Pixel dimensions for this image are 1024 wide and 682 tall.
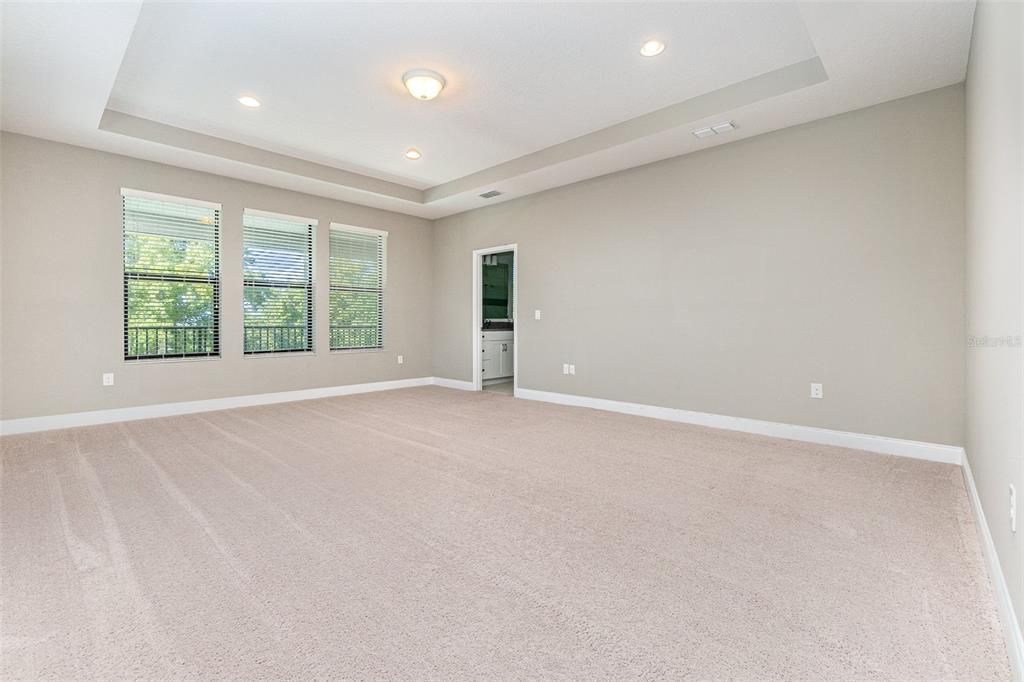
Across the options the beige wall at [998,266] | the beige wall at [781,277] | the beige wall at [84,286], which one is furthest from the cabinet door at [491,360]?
the beige wall at [998,266]

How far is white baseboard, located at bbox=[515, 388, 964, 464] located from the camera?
334 cm

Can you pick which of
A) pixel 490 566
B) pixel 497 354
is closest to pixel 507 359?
pixel 497 354

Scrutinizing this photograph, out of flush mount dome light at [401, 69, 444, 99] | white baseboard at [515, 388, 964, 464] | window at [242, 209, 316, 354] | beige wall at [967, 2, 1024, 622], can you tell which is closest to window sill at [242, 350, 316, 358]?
window at [242, 209, 316, 354]

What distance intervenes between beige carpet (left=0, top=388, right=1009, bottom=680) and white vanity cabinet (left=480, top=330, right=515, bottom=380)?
3652mm

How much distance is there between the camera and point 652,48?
10.0 ft

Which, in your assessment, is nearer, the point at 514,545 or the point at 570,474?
the point at 514,545

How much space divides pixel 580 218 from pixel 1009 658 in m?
4.79

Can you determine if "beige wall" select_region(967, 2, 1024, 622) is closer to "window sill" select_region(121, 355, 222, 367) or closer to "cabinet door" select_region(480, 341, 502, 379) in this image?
"cabinet door" select_region(480, 341, 502, 379)

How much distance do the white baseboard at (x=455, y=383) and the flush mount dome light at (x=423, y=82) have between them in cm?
420

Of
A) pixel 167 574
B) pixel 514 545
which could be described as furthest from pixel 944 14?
pixel 167 574

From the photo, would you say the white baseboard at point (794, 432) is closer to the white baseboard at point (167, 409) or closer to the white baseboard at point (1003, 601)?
the white baseboard at point (1003, 601)

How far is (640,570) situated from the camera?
187 cm

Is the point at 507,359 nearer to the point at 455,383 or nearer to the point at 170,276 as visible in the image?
the point at 455,383

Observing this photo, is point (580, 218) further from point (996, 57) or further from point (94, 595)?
point (94, 595)
